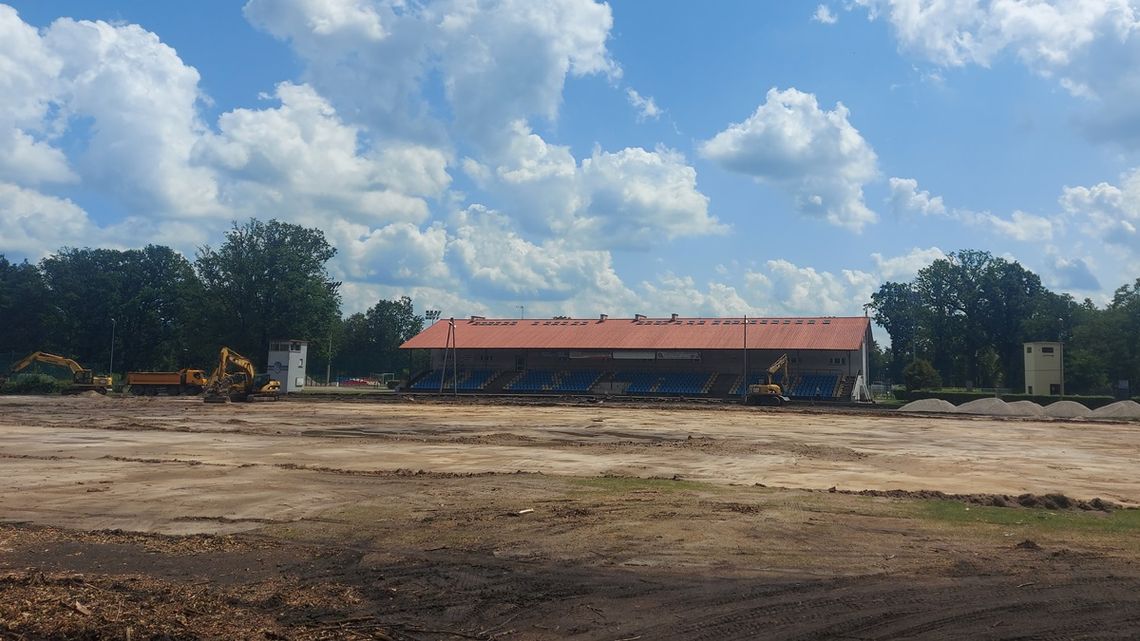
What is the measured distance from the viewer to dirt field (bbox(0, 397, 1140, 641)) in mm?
6773

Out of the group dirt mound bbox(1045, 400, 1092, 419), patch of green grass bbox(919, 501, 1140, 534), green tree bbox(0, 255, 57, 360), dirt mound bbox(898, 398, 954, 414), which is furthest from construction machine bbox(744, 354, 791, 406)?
green tree bbox(0, 255, 57, 360)

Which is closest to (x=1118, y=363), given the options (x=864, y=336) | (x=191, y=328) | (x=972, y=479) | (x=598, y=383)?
(x=864, y=336)

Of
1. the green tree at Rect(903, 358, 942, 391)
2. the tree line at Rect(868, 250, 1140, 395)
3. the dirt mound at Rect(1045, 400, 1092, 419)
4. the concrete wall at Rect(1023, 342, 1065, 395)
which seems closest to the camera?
the dirt mound at Rect(1045, 400, 1092, 419)

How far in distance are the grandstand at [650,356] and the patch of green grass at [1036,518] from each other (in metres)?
53.2

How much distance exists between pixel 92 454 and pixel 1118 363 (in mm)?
89681

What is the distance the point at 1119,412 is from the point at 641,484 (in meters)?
48.2

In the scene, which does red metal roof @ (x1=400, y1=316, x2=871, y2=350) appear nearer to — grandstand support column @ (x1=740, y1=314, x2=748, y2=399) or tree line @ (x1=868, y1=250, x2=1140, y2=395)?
grandstand support column @ (x1=740, y1=314, x2=748, y2=399)

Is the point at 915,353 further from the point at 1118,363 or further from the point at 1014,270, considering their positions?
the point at 1118,363

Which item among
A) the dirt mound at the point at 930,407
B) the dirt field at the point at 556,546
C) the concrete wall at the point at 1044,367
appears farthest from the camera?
the concrete wall at the point at 1044,367

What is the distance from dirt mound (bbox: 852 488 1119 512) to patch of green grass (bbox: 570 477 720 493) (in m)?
2.64

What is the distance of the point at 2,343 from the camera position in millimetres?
111062

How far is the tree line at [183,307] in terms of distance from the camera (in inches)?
3497

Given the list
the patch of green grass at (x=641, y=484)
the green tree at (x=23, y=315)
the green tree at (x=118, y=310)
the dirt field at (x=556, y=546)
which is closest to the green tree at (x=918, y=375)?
the dirt field at (x=556, y=546)

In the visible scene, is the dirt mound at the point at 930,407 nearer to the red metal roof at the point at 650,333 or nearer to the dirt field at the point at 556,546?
the red metal roof at the point at 650,333
